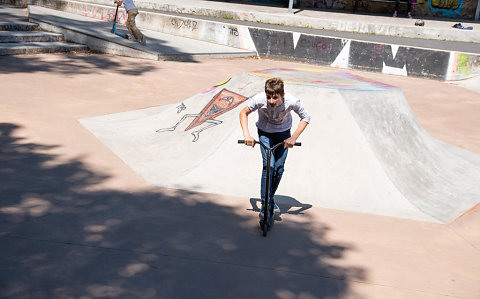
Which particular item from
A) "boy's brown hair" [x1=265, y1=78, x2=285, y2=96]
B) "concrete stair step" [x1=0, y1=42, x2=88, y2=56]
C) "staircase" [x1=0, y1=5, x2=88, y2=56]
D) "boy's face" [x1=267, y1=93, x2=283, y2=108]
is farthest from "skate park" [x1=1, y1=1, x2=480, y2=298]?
"staircase" [x1=0, y1=5, x2=88, y2=56]

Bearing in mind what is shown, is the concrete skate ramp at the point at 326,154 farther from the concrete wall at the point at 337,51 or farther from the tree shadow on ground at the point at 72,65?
the concrete wall at the point at 337,51

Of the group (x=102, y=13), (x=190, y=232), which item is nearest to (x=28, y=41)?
(x=102, y=13)

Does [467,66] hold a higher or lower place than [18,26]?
lower

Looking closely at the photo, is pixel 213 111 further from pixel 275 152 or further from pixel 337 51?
pixel 337 51

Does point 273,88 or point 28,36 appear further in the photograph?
point 28,36

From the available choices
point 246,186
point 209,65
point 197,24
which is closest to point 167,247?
point 246,186

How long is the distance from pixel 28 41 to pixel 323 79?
11685 mm

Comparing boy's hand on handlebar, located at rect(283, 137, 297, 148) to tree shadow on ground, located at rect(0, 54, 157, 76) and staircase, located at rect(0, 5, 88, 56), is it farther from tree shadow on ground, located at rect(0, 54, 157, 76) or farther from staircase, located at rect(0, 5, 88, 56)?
staircase, located at rect(0, 5, 88, 56)

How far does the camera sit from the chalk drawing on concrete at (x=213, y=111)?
322 inches

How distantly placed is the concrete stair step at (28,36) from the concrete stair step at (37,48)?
12.1 inches

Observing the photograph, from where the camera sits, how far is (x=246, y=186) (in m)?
6.91

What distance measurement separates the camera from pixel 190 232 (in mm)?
5441

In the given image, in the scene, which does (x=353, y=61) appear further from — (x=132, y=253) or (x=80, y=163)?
(x=132, y=253)

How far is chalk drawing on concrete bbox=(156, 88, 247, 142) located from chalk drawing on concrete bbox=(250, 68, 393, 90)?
67cm
